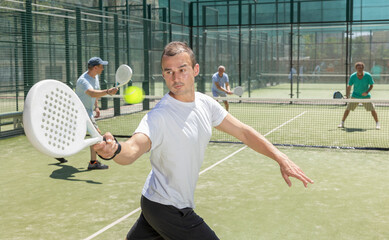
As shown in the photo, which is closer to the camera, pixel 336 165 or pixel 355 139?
pixel 336 165

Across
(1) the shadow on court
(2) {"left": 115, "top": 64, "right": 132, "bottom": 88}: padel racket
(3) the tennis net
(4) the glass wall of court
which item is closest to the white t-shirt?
(1) the shadow on court

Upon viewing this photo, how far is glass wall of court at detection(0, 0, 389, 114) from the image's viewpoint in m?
16.8

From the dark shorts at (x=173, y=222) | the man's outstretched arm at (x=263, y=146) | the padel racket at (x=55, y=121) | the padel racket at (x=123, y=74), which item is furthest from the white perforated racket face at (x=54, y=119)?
the padel racket at (x=123, y=74)

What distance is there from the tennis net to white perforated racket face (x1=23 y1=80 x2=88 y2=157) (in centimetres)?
739

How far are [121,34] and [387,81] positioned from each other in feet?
34.8

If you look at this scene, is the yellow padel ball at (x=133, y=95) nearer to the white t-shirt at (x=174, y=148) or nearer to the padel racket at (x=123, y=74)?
the padel racket at (x=123, y=74)

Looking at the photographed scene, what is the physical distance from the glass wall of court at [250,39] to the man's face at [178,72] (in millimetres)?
13317

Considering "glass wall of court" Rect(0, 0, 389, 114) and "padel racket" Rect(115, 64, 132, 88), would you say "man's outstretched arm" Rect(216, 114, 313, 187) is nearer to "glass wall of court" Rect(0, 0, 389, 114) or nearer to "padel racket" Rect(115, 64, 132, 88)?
"padel racket" Rect(115, 64, 132, 88)

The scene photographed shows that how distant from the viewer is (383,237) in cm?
462

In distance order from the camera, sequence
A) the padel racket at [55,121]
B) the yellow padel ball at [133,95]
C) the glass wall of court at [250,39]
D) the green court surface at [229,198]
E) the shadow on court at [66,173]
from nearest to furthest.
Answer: the padel racket at [55,121]
the green court surface at [229,198]
the shadow on court at [66,173]
the yellow padel ball at [133,95]
the glass wall of court at [250,39]

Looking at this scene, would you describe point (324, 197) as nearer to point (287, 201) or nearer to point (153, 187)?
point (287, 201)

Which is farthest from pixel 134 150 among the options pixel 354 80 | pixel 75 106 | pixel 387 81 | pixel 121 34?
pixel 387 81

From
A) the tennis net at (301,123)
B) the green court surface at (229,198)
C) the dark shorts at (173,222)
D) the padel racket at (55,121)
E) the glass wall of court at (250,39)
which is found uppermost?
the glass wall of court at (250,39)

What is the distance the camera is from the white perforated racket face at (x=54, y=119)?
191 centimetres
